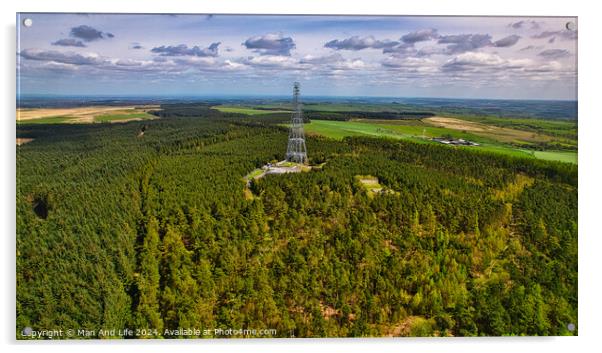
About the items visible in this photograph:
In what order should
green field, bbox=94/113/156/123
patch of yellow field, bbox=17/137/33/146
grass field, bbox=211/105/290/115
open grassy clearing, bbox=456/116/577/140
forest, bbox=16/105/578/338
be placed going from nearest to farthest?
forest, bbox=16/105/578/338
patch of yellow field, bbox=17/137/33/146
open grassy clearing, bbox=456/116/577/140
green field, bbox=94/113/156/123
grass field, bbox=211/105/290/115

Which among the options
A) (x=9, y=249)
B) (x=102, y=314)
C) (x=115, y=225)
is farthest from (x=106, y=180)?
(x=102, y=314)

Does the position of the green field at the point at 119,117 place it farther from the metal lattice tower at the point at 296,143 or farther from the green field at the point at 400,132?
the green field at the point at 400,132

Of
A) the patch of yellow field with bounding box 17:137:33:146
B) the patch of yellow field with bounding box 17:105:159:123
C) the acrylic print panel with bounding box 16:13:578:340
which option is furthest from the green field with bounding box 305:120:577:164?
the patch of yellow field with bounding box 17:137:33:146

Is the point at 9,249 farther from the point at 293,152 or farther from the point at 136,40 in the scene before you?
the point at 293,152

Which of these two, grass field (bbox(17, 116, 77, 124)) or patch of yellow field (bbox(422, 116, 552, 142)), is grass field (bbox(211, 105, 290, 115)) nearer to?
grass field (bbox(17, 116, 77, 124))

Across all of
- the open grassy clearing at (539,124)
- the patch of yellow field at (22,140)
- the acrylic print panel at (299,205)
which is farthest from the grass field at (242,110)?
the open grassy clearing at (539,124)

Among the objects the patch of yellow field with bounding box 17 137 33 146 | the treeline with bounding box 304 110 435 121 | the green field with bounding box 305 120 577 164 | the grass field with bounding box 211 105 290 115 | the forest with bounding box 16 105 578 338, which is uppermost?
the grass field with bounding box 211 105 290 115
